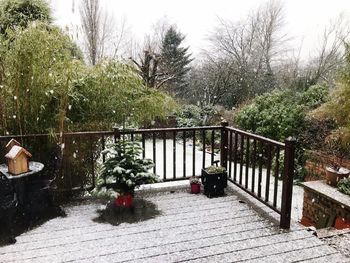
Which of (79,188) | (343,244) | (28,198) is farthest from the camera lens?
(79,188)

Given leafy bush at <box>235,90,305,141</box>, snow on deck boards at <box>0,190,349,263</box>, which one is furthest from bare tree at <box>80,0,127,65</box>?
snow on deck boards at <box>0,190,349,263</box>

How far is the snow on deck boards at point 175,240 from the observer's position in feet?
7.75

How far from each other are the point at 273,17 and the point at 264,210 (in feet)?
41.9

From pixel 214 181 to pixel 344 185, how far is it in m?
1.75

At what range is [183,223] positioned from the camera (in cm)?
292

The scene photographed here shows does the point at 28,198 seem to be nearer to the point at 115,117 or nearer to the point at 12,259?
the point at 12,259

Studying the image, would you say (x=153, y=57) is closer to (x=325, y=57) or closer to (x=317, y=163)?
(x=325, y=57)

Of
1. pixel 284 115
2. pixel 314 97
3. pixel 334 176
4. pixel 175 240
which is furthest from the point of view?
pixel 314 97

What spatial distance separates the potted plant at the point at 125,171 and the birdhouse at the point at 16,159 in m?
0.75

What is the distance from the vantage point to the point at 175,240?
2.61 metres

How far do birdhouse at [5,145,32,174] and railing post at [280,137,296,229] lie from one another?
7.79 ft

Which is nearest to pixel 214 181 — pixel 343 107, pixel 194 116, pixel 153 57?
pixel 343 107

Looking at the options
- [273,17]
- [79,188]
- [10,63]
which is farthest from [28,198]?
[273,17]

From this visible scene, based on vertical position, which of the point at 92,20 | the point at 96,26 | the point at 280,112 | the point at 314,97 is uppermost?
the point at 92,20
